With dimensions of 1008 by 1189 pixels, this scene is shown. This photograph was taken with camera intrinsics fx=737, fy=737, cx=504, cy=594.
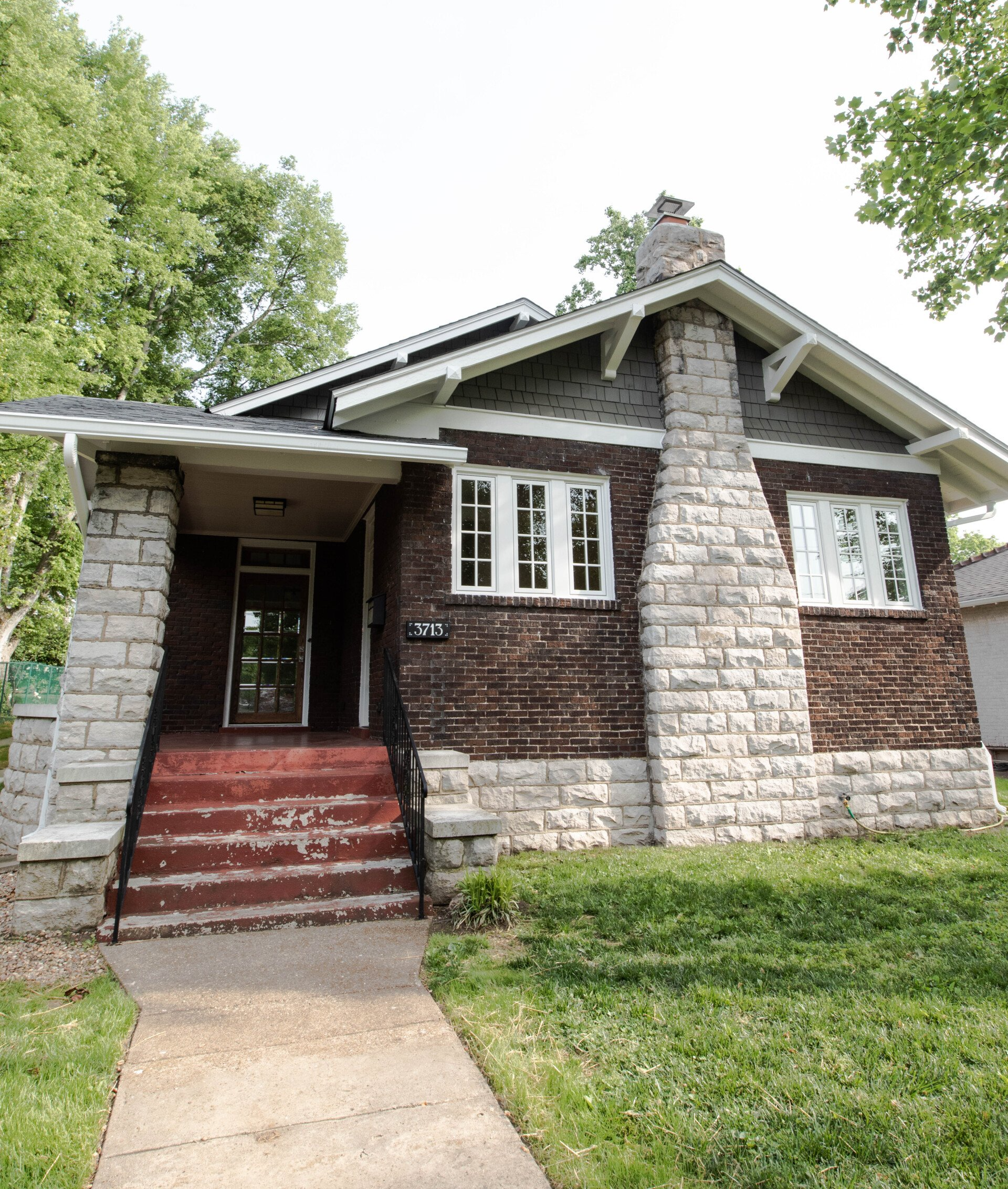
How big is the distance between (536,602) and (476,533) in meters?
0.96

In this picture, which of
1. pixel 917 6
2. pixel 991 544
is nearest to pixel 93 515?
pixel 917 6

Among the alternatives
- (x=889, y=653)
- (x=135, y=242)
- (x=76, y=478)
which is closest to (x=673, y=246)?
(x=889, y=653)

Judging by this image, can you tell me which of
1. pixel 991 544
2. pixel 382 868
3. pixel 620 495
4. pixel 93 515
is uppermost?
pixel 991 544

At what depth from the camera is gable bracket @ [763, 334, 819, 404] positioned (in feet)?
27.7

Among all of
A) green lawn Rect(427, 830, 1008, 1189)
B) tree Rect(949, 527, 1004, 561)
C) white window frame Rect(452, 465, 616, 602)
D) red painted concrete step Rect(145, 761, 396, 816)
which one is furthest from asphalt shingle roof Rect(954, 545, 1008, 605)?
tree Rect(949, 527, 1004, 561)

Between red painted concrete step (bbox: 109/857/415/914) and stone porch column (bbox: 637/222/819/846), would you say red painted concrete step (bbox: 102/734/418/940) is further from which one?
Answer: stone porch column (bbox: 637/222/819/846)

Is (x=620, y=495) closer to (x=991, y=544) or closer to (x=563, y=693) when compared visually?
(x=563, y=693)

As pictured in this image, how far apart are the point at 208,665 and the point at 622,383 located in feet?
21.7

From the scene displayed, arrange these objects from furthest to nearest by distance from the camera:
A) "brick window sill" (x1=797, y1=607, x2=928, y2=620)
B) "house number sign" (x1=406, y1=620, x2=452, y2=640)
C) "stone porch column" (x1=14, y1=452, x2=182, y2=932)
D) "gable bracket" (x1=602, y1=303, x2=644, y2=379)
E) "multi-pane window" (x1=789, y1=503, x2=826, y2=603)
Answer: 1. "multi-pane window" (x1=789, y1=503, x2=826, y2=603)
2. "brick window sill" (x1=797, y1=607, x2=928, y2=620)
3. "gable bracket" (x1=602, y1=303, x2=644, y2=379)
4. "house number sign" (x1=406, y1=620, x2=452, y2=640)
5. "stone porch column" (x1=14, y1=452, x2=182, y2=932)

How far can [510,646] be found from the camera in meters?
7.48

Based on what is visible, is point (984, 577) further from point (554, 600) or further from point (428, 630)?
point (428, 630)

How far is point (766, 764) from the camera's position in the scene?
777 cm

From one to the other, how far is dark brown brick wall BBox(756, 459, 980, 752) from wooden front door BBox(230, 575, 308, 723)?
21.8 feet

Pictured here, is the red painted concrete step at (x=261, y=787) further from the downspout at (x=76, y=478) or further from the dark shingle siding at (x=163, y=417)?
the dark shingle siding at (x=163, y=417)
